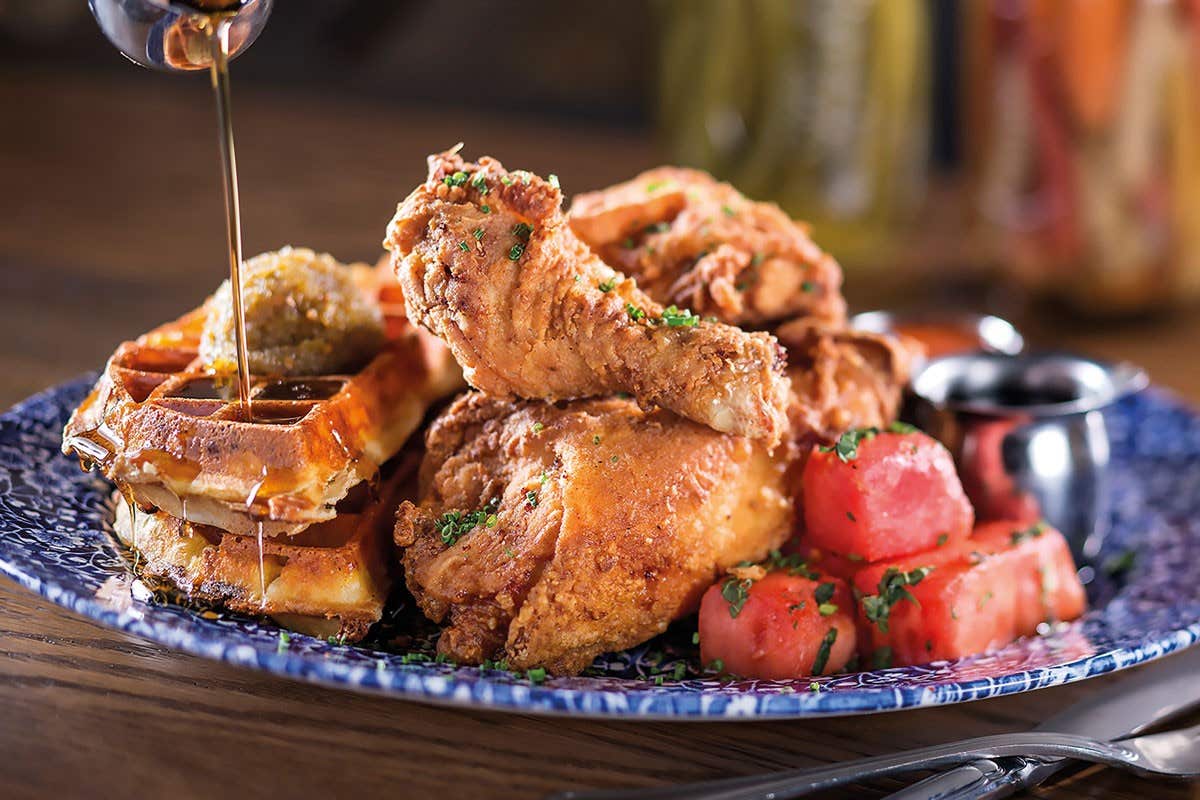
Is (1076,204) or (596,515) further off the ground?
(1076,204)

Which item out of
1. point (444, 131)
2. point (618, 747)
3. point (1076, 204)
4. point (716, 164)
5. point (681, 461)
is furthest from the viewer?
point (444, 131)

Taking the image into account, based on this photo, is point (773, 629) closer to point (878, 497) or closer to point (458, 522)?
point (878, 497)

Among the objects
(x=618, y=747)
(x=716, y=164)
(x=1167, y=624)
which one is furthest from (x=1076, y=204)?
(x=618, y=747)

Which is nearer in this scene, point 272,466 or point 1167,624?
point 272,466

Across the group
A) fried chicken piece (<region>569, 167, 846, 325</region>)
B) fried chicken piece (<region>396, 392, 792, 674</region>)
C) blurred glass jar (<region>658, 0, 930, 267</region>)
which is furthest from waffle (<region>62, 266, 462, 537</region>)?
blurred glass jar (<region>658, 0, 930, 267</region>)

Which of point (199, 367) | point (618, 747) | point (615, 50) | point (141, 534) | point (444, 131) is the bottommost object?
point (618, 747)

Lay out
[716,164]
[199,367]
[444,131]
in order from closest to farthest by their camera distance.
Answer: [199,367] → [716,164] → [444,131]

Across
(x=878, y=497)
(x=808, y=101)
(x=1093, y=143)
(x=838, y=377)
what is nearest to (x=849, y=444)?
(x=878, y=497)

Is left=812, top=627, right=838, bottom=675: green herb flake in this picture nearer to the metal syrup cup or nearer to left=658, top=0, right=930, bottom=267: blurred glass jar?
the metal syrup cup

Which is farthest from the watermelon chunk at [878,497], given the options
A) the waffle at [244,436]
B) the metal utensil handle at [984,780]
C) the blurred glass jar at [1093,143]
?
the blurred glass jar at [1093,143]

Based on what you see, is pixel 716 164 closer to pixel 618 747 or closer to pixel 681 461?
pixel 681 461
